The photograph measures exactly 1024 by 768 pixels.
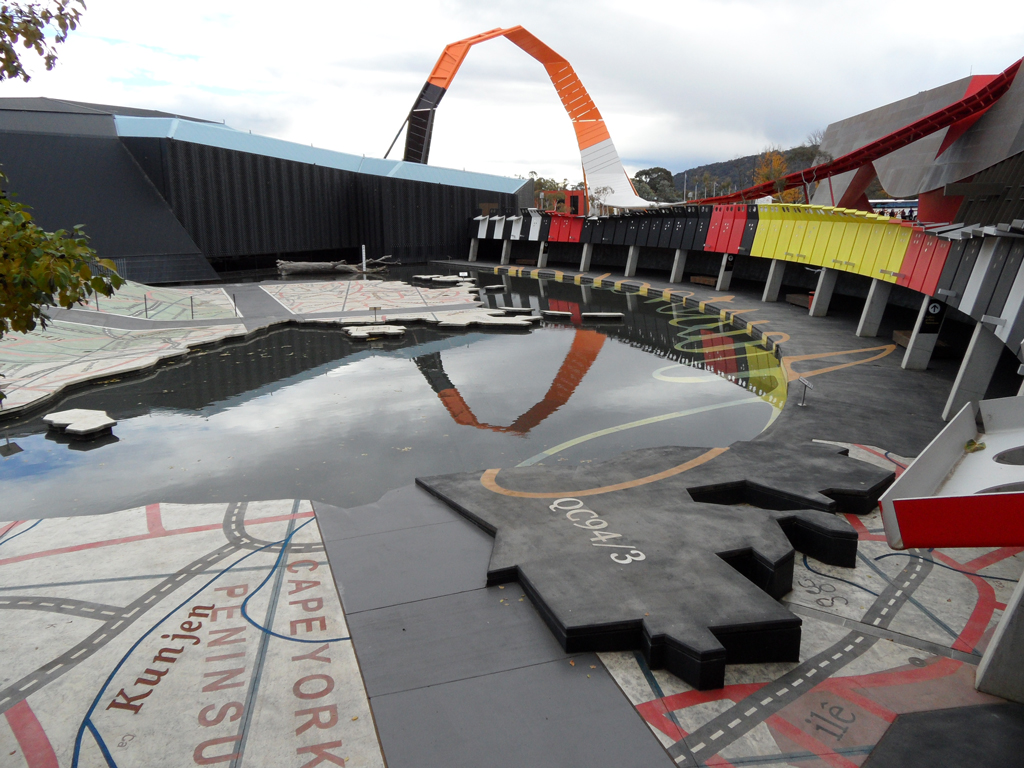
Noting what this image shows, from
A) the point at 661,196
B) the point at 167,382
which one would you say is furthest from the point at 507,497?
the point at 661,196

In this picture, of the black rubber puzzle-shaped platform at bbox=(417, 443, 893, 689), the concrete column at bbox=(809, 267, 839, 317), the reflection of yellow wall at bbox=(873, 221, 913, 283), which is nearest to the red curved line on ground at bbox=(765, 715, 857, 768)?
the black rubber puzzle-shaped platform at bbox=(417, 443, 893, 689)

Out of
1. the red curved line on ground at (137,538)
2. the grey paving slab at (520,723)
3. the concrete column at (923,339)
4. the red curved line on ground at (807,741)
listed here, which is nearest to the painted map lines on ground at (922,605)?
the red curved line on ground at (807,741)

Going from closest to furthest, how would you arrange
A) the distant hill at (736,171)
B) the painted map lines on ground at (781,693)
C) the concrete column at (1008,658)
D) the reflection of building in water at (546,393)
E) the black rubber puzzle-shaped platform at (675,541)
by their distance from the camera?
1. the painted map lines on ground at (781,693)
2. the concrete column at (1008,658)
3. the black rubber puzzle-shaped platform at (675,541)
4. the reflection of building in water at (546,393)
5. the distant hill at (736,171)

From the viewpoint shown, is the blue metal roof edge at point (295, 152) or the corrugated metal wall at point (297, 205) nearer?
the blue metal roof edge at point (295, 152)

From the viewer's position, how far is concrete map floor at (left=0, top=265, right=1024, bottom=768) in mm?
5445

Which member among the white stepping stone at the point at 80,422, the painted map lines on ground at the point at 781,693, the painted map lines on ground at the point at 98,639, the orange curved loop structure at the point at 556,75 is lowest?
the white stepping stone at the point at 80,422

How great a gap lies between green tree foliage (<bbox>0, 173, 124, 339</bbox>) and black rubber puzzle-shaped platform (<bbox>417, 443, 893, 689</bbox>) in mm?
4894

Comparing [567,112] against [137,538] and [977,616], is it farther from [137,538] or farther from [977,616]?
[977,616]

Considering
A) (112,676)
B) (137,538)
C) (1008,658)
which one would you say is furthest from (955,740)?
(137,538)

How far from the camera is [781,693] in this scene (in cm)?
600

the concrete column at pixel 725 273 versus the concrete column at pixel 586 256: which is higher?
the concrete column at pixel 725 273

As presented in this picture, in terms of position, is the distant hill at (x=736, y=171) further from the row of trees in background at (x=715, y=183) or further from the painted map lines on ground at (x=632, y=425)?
the painted map lines on ground at (x=632, y=425)

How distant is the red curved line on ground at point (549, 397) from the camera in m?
14.6

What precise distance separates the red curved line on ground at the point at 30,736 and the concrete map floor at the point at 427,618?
2cm
